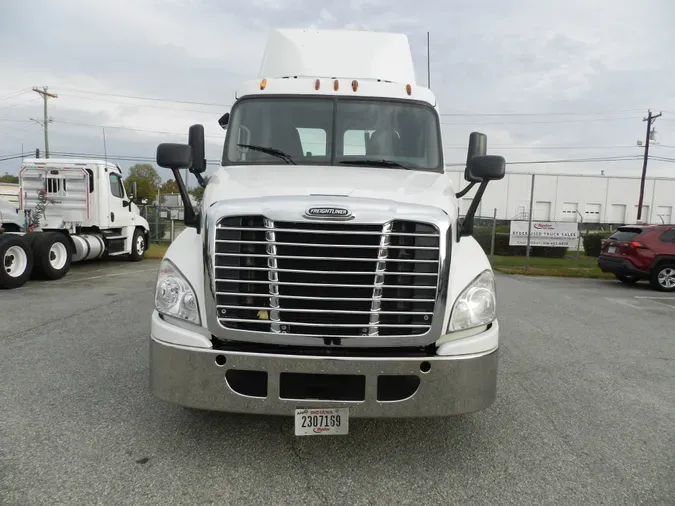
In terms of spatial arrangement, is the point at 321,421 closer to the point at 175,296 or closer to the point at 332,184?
the point at 175,296

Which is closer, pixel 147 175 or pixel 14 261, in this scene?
pixel 14 261

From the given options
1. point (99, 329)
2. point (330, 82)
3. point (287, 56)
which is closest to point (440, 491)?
point (330, 82)

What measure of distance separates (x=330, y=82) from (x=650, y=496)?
12.9 ft

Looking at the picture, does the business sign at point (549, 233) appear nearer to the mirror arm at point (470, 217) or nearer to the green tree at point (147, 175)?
the mirror arm at point (470, 217)

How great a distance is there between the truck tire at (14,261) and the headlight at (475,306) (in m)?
9.63

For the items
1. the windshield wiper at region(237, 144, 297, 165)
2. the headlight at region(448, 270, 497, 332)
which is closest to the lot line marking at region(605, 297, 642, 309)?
the headlight at region(448, 270, 497, 332)

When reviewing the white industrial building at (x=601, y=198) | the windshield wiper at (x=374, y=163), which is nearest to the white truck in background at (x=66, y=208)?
the windshield wiper at (x=374, y=163)

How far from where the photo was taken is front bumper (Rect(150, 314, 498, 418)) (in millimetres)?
3059

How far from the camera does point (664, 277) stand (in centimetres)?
1272

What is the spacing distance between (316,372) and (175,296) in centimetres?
103

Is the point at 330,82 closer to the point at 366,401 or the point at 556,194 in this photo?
the point at 366,401

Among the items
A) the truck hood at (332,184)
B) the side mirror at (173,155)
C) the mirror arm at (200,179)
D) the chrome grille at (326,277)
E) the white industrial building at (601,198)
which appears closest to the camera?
the chrome grille at (326,277)

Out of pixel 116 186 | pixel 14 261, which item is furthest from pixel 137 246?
pixel 14 261

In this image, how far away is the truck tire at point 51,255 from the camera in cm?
1120
